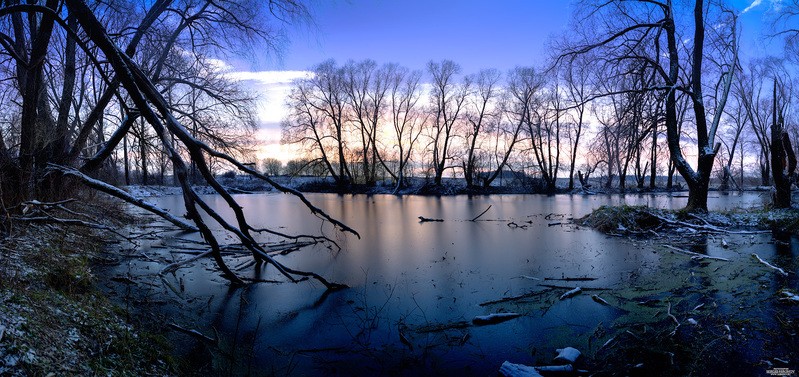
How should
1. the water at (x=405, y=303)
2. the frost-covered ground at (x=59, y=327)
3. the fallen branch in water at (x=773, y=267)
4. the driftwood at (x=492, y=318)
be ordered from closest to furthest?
1. the frost-covered ground at (x=59, y=327)
2. the water at (x=405, y=303)
3. the driftwood at (x=492, y=318)
4. the fallen branch in water at (x=773, y=267)

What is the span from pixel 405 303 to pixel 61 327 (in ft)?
12.8

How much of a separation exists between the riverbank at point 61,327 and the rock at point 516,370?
2956mm

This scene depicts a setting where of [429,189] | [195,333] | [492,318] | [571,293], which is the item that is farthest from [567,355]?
[429,189]

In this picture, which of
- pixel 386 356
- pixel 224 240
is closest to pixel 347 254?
pixel 224 240

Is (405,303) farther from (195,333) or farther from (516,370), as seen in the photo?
(195,333)

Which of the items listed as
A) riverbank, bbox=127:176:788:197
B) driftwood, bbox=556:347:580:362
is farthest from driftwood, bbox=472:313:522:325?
riverbank, bbox=127:176:788:197

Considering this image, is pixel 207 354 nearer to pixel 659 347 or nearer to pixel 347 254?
pixel 659 347

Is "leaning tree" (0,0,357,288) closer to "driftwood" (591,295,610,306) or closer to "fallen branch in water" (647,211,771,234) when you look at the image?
"driftwood" (591,295,610,306)

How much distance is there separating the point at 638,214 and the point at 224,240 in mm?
12190

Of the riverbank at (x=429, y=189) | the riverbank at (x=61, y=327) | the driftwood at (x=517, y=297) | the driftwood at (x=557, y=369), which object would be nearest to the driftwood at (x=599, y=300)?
the driftwood at (x=517, y=297)

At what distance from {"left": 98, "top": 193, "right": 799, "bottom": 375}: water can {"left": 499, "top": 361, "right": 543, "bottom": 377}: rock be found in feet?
0.51

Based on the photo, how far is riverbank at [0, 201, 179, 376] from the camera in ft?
9.45

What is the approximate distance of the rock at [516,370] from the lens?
3836mm

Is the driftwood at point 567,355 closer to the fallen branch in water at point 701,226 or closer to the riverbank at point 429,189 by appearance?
the fallen branch in water at point 701,226
